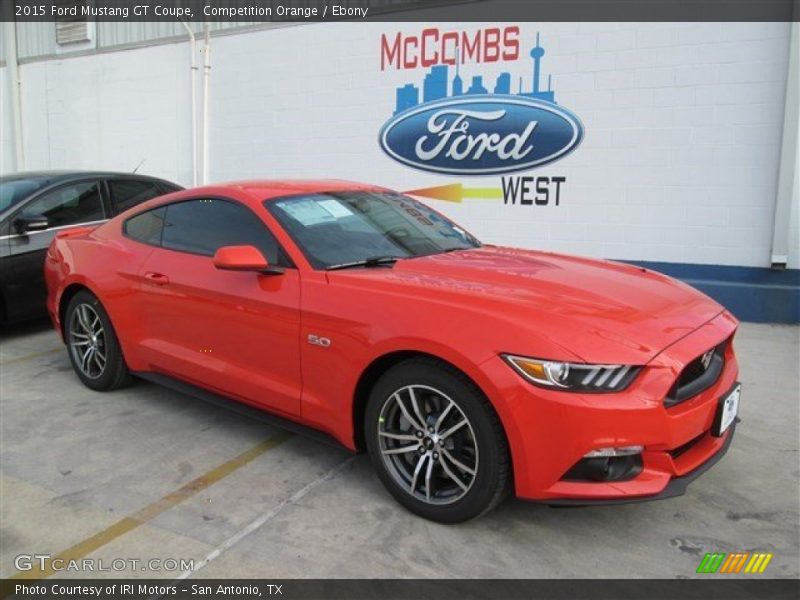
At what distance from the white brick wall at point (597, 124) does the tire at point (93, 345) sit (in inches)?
185

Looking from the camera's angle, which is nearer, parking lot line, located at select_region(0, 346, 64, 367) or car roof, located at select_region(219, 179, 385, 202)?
car roof, located at select_region(219, 179, 385, 202)

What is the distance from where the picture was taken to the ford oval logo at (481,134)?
24.8 feet

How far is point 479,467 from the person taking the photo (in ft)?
8.95

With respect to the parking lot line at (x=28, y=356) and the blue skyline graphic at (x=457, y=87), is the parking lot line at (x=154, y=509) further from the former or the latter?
the blue skyline graphic at (x=457, y=87)

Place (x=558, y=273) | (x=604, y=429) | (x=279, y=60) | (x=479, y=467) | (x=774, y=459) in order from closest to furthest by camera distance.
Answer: (x=604, y=429), (x=479, y=467), (x=558, y=273), (x=774, y=459), (x=279, y=60)

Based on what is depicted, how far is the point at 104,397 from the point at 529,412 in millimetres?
3304

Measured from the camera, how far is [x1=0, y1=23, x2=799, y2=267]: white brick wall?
21.9ft

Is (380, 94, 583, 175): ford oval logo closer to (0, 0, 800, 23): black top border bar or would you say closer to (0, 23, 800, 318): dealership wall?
(0, 23, 800, 318): dealership wall

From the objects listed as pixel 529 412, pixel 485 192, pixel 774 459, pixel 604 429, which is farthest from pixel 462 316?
pixel 485 192

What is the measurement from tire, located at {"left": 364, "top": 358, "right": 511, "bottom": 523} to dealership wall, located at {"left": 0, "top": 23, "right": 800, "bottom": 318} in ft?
16.8
